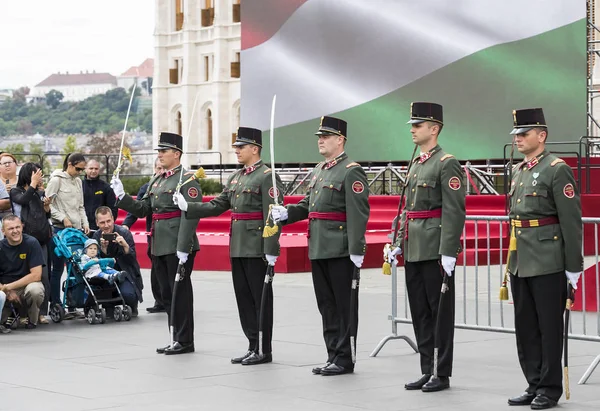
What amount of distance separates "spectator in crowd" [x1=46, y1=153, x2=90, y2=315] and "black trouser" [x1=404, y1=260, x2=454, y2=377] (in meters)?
5.30

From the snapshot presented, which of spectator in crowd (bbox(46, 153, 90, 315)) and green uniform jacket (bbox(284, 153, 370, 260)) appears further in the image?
spectator in crowd (bbox(46, 153, 90, 315))

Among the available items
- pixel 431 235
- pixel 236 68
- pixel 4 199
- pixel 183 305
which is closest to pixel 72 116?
pixel 236 68

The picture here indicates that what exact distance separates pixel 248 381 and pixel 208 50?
67.4 meters

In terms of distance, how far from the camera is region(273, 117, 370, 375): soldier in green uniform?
28.7 ft

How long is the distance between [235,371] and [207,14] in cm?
6769

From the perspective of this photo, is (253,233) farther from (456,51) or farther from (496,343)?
(456,51)

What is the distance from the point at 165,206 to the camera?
10078mm

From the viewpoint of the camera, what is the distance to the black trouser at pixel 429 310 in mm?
8125

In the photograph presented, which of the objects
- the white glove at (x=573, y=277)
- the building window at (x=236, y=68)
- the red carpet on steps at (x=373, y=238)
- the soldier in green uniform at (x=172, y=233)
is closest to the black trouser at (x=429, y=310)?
the white glove at (x=573, y=277)

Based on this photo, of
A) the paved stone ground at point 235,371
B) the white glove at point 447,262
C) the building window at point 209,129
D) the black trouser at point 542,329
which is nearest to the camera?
the black trouser at point 542,329

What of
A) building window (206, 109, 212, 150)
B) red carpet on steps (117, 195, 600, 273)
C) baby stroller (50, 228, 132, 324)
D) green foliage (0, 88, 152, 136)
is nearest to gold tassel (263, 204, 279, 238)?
baby stroller (50, 228, 132, 324)

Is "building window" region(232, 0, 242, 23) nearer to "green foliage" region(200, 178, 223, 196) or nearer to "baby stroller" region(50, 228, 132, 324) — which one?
"green foliage" region(200, 178, 223, 196)

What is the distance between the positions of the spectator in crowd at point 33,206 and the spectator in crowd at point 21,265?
1.23 ft

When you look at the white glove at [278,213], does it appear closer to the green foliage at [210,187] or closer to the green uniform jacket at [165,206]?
the green uniform jacket at [165,206]
